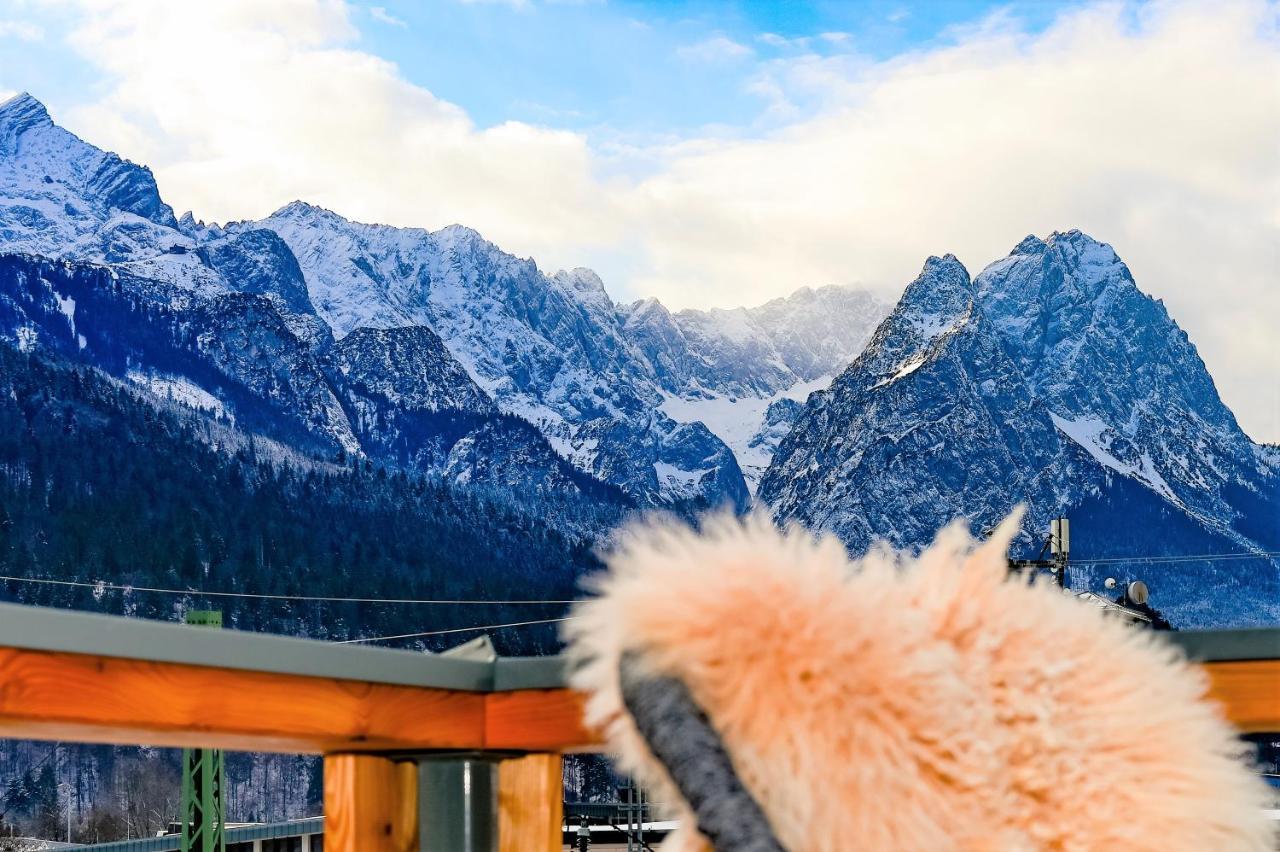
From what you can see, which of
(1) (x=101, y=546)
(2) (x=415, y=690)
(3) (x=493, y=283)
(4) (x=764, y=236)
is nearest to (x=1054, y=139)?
(4) (x=764, y=236)

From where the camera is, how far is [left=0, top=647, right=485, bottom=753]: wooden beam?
3.04 feet

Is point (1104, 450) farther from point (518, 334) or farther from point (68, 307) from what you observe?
point (68, 307)

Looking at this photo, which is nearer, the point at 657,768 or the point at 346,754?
the point at 657,768

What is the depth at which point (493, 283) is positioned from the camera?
15250cm

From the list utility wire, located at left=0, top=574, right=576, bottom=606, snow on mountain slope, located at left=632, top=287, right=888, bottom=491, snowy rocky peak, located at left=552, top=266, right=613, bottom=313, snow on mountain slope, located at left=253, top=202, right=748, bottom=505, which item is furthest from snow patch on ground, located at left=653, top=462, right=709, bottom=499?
utility wire, located at left=0, top=574, right=576, bottom=606

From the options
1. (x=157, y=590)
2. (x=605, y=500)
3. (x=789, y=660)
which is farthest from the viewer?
(x=605, y=500)

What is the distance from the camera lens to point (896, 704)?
670 mm

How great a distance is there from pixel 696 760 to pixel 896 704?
0.33ft

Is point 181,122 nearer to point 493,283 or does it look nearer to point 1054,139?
point 493,283

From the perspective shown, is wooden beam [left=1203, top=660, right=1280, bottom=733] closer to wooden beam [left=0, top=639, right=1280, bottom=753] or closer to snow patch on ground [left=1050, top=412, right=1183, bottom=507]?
wooden beam [left=0, top=639, right=1280, bottom=753]

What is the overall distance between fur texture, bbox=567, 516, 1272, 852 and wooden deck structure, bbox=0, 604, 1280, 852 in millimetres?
311

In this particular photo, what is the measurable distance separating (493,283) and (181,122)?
34.9m

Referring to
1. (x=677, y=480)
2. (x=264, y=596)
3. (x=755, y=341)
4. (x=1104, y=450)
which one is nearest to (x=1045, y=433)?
(x=1104, y=450)

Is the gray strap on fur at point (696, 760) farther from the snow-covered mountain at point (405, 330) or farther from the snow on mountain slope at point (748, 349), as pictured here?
the snow on mountain slope at point (748, 349)
